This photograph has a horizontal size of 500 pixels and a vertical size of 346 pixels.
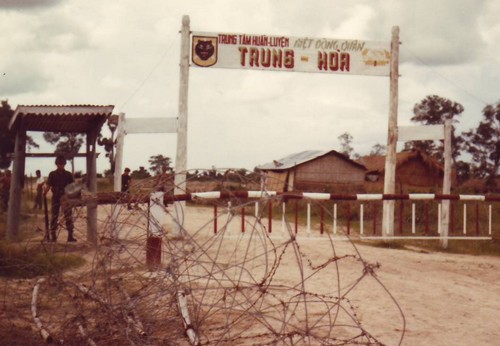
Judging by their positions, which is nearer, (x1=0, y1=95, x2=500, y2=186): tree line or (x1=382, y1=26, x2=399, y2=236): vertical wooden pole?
(x1=382, y1=26, x2=399, y2=236): vertical wooden pole

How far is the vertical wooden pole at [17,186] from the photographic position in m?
12.8

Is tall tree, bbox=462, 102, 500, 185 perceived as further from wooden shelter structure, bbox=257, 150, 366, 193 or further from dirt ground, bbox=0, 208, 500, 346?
dirt ground, bbox=0, 208, 500, 346

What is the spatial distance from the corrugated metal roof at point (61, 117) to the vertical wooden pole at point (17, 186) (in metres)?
0.27

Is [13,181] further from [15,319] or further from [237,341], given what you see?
[237,341]

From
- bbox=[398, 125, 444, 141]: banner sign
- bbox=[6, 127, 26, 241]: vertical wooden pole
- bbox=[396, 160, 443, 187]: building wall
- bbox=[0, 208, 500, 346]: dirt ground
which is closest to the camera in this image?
bbox=[0, 208, 500, 346]: dirt ground

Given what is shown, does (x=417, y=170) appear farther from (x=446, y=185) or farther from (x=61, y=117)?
(x=61, y=117)

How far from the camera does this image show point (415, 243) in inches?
→ 575

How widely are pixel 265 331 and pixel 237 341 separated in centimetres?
39

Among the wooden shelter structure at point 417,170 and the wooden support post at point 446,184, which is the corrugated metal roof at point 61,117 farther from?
the wooden shelter structure at point 417,170

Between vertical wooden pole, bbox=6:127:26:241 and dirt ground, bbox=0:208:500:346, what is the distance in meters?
3.02

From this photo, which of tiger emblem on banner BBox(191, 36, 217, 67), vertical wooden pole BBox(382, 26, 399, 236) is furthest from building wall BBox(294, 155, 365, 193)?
tiger emblem on banner BBox(191, 36, 217, 67)

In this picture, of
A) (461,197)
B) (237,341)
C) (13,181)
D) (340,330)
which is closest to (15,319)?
(237,341)

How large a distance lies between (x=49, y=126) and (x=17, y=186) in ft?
4.51

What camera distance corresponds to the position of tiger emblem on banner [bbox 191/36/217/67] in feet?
45.2
